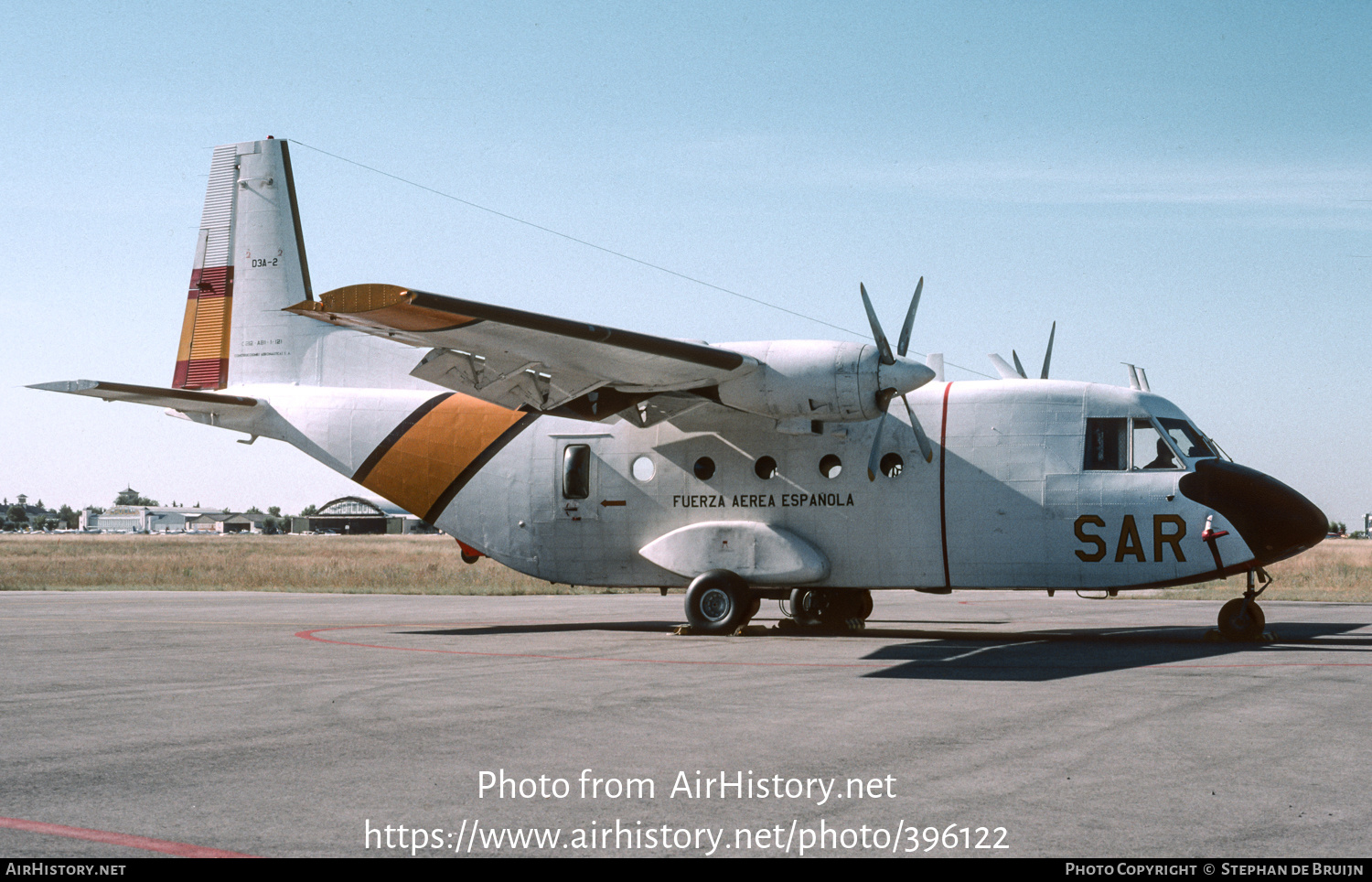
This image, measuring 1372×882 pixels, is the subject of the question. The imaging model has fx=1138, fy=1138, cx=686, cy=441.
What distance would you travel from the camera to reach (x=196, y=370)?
2262cm

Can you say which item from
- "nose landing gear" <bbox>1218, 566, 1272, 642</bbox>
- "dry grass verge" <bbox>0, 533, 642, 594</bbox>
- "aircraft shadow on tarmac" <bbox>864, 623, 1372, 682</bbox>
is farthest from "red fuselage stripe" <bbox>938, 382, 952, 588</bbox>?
"dry grass verge" <bbox>0, 533, 642, 594</bbox>

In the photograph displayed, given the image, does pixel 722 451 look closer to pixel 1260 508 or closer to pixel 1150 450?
pixel 1150 450

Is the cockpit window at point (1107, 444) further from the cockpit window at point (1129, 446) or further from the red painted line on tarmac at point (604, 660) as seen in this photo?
the red painted line on tarmac at point (604, 660)

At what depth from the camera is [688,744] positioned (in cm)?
850

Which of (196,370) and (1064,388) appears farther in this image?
(196,370)

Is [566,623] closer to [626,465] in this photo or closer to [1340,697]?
[626,465]

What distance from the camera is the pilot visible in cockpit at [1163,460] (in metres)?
16.8

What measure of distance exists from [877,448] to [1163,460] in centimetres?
420

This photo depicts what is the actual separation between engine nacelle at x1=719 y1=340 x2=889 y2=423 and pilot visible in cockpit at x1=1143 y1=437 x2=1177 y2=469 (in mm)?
3714

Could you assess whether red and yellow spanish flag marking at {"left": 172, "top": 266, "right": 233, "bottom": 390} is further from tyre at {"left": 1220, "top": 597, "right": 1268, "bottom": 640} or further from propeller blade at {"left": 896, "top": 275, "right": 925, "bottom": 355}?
tyre at {"left": 1220, "top": 597, "right": 1268, "bottom": 640}

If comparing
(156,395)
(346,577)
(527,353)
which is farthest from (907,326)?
(346,577)

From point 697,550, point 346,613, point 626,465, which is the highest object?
point 626,465

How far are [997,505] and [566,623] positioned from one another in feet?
27.8
